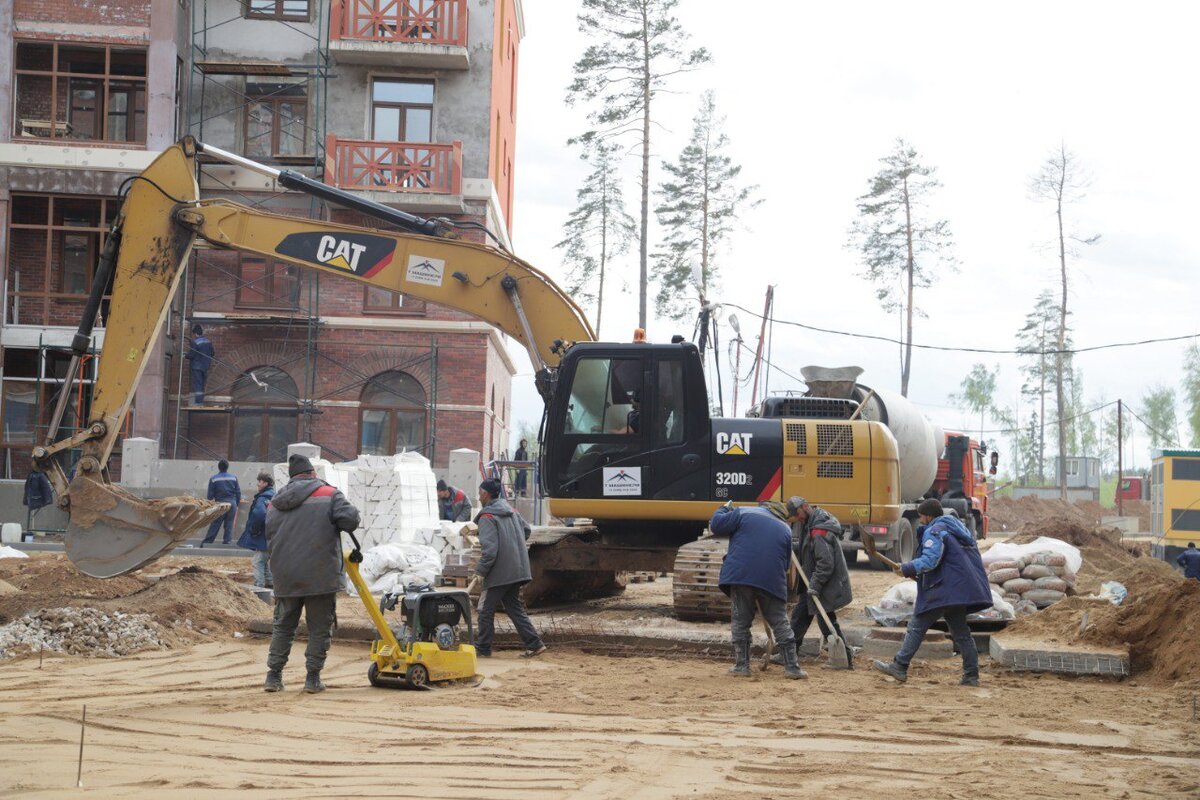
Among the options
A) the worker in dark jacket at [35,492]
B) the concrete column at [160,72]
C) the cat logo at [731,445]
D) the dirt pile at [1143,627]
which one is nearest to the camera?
the dirt pile at [1143,627]

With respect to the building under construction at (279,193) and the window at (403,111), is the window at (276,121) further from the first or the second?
the window at (403,111)

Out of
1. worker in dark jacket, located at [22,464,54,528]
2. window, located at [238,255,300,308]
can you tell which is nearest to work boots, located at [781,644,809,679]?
worker in dark jacket, located at [22,464,54,528]

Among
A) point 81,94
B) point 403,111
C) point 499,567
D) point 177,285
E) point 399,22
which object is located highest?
point 399,22

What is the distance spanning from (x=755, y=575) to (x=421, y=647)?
3061 millimetres

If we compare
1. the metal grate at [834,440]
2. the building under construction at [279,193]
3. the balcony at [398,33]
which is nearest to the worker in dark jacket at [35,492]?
the building under construction at [279,193]

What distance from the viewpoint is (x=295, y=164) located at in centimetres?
3162

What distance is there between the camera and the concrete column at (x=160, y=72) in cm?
2995

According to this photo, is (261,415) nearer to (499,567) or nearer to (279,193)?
(279,193)

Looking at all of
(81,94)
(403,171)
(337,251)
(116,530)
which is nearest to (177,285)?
(337,251)

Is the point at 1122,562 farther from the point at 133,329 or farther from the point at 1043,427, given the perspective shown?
the point at 1043,427

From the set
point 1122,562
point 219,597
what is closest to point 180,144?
point 219,597

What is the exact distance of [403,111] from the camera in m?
32.9

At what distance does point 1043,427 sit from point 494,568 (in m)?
80.9

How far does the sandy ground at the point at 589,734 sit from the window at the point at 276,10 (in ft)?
80.0
